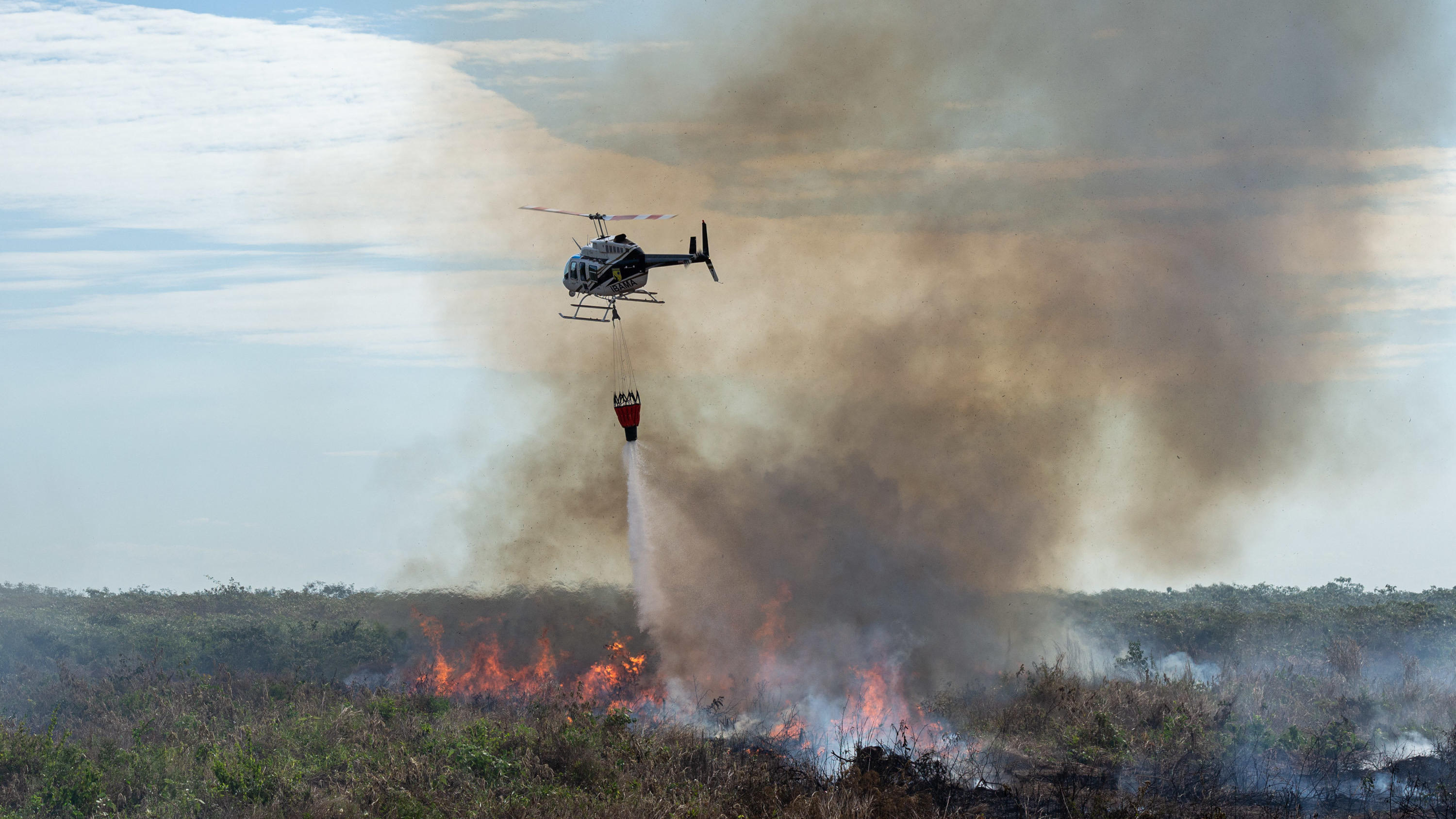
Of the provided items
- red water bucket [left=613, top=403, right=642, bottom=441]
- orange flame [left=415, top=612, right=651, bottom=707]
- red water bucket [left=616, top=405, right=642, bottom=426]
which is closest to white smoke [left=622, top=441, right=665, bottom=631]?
orange flame [left=415, top=612, right=651, bottom=707]

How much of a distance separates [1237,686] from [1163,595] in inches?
999

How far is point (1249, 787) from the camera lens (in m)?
26.0

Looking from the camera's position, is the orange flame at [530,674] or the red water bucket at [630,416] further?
the orange flame at [530,674]

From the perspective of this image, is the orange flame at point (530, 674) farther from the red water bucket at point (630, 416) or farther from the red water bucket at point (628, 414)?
the red water bucket at point (628, 414)

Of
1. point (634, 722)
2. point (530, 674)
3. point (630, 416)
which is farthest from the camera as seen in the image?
point (530, 674)

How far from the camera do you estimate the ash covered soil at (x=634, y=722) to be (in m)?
23.9

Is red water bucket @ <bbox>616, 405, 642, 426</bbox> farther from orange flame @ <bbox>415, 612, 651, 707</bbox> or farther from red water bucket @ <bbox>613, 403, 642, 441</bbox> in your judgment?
orange flame @ <bbox>415, 612, 651, 707</bbox>

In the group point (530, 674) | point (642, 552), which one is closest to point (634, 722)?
point (642, 552)

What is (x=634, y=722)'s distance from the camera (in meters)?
29.4

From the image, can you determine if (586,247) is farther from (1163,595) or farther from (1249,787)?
(1163,595)

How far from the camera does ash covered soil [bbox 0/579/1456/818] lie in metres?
23.9

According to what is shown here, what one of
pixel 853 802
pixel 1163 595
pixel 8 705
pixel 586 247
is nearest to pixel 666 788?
pixel 853 802

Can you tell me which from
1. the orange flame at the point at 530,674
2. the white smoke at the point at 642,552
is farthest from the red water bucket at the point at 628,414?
the orange flame at the point at 530,674

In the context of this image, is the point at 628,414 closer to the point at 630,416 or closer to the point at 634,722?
the point at 630,416
